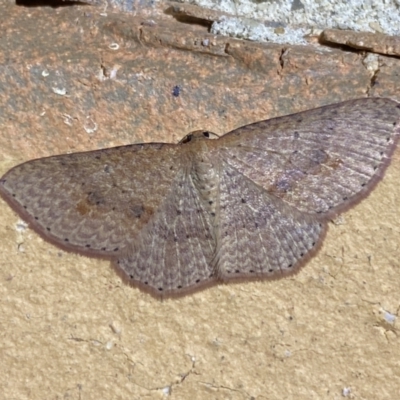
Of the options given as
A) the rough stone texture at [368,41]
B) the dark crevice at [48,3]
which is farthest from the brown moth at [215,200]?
the dark crevice at [48,3]

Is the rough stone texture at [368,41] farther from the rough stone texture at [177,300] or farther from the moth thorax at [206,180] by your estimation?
the moth thorax at [206,180]

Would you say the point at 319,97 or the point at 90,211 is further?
the point at 319,97

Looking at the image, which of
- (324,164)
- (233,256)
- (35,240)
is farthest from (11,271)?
(324,164)

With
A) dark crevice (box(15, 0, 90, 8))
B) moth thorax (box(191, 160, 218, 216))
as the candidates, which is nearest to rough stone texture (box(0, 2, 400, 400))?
dark crevice (box(15, 0, 90, 8))

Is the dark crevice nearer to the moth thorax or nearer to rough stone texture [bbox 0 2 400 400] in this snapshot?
rough stone texture [bbox 0 2 400 400]

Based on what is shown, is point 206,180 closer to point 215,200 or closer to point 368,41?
point 215,200

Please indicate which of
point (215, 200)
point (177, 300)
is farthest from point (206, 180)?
point (177, 300)

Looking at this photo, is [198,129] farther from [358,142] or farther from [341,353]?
[341,353]
